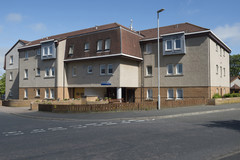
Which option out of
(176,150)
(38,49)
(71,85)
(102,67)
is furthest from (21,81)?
(176,150)

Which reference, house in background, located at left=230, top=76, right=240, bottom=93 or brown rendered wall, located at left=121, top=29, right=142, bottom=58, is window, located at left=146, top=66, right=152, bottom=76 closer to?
brown rendered wall, located at left=121, top=29, right=142, bottom=58

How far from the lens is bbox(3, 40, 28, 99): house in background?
4028 centimetres

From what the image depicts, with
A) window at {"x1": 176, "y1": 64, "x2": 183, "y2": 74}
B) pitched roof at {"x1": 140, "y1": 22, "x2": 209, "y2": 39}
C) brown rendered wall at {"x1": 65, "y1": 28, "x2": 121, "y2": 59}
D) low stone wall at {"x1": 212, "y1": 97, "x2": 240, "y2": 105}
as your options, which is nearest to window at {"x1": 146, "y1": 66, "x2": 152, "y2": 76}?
window at {"x1": 176, "y1": 64, "x2": 183, "y2": 74}

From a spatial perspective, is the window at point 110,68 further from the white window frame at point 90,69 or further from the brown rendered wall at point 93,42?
the white window frame at point 90,69

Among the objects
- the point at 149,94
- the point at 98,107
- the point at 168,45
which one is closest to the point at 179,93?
the point at 149,94

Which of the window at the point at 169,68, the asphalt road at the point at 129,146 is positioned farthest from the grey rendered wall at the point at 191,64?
the asphalt road at the point at 129,146

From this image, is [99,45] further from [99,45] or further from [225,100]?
[225,100]

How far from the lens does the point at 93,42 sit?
2828cm

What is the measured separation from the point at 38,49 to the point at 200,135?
99.0 feet

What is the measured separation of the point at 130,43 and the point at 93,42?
451 centimetres

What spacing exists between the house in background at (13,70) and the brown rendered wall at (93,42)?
14.3 metres

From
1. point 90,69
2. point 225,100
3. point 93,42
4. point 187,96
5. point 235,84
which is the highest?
point 93,42

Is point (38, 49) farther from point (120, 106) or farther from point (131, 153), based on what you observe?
point (131, 153)

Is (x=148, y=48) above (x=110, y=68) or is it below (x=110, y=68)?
above
